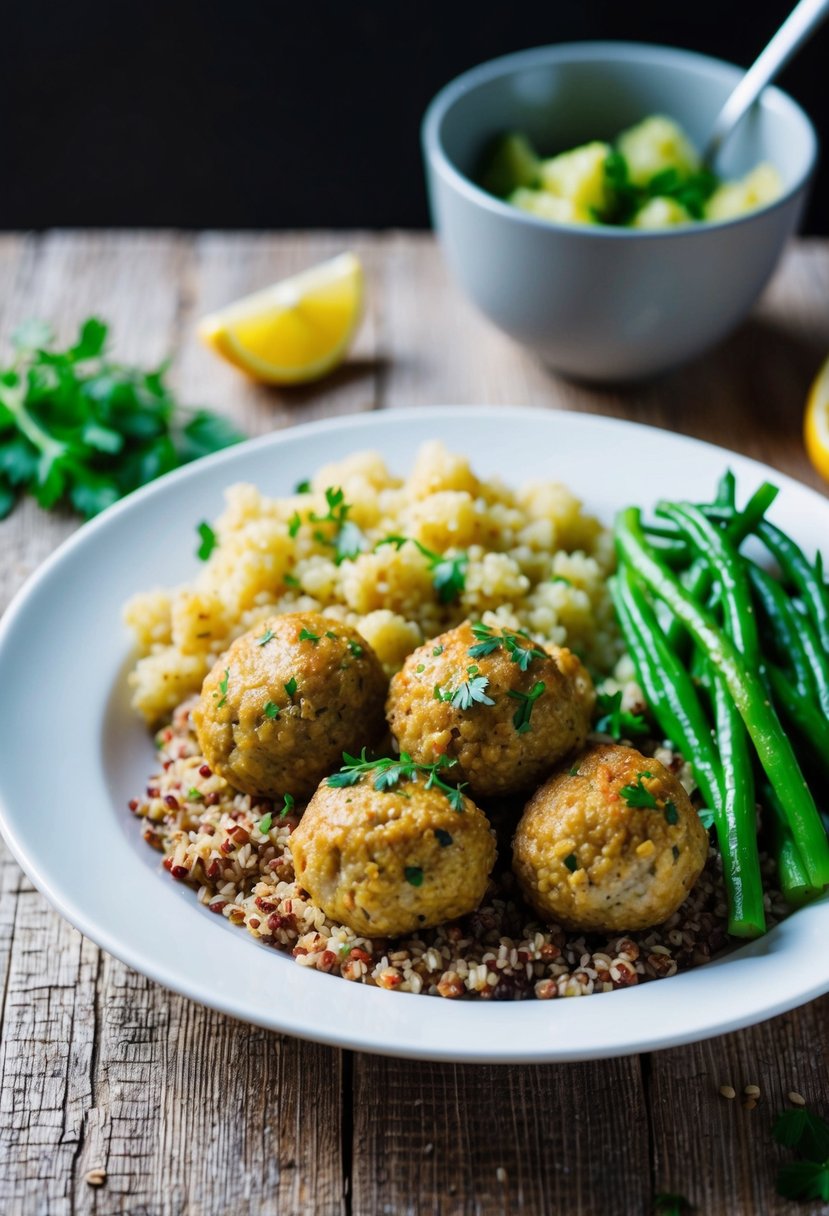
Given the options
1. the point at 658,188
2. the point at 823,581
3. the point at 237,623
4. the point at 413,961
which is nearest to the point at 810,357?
the point at 658,188

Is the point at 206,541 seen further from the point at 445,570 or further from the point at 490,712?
the point at 490,712

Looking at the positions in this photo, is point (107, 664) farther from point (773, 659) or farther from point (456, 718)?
point (773, 659)

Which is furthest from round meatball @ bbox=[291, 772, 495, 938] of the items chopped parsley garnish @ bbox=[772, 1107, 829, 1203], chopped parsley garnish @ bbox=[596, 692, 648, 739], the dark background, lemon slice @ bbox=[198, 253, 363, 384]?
the dark background

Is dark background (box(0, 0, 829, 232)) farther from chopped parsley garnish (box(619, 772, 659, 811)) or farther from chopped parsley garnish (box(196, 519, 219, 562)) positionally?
chopped parsley garnish (box(619, 772, 659, 811))

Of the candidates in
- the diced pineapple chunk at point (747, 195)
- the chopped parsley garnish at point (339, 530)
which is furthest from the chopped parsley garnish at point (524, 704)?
the diced pineapple chunk at point (747, 195)

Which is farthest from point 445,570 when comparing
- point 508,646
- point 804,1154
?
point 804,1154

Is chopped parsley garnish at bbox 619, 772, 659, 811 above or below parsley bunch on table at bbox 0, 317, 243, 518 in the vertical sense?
above
